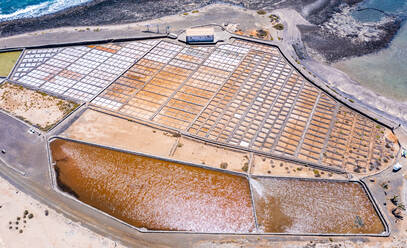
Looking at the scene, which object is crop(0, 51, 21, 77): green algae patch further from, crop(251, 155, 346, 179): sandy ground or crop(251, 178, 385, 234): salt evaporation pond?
crop(251, 178, 385, 234): salt evaporation pond

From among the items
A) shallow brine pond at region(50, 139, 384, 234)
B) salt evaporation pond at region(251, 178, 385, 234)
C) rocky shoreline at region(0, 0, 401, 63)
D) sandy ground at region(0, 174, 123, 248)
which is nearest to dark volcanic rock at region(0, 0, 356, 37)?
rocky shoreline at region(0, 0, 401, 63)

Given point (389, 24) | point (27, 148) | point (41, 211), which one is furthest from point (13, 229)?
point (389, 24)

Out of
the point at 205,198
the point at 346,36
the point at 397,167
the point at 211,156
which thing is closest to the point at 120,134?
the point at 211,156

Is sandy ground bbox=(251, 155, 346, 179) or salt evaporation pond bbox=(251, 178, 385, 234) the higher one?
sandy ground bbox=(251, 155, 346, 179)

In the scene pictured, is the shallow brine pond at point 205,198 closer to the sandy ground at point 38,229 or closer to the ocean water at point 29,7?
the sandy ground at point 38,229

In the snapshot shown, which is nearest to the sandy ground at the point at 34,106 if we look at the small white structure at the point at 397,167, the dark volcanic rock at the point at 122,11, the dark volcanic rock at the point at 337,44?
the dark volcanic rock at the point at 122,11
